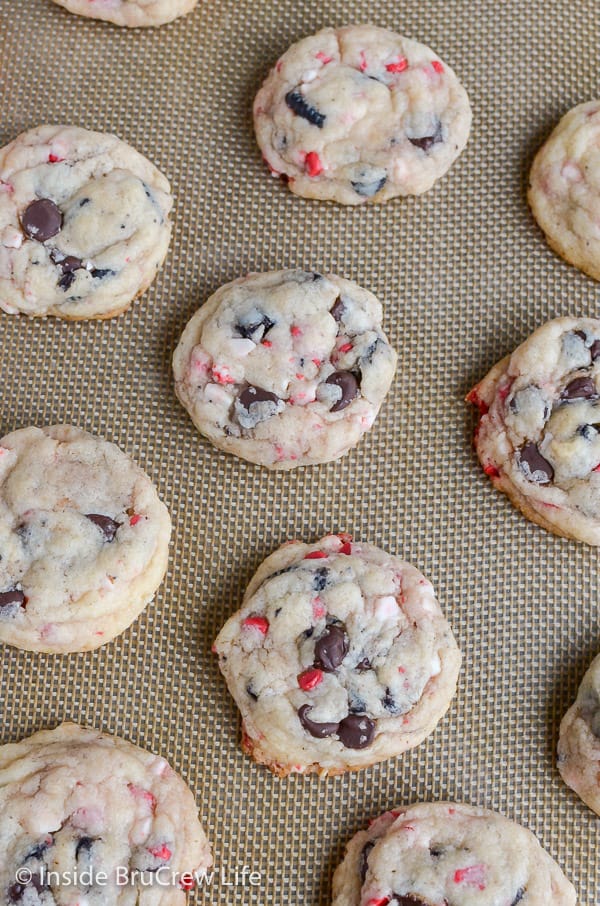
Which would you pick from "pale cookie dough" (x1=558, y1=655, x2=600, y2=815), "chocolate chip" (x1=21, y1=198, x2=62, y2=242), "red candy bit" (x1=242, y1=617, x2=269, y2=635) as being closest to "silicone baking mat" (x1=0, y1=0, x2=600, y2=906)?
"pale cookie dough" (x1=558, y1=655, x2=600, y2=815)

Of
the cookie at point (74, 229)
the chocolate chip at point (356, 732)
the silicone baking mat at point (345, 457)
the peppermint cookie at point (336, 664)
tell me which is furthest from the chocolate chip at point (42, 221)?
the chocolate chip at point (356, 732)

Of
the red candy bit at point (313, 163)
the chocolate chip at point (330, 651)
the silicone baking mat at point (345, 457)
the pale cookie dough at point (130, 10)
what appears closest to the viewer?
the chocolate chip at point (330, 651)

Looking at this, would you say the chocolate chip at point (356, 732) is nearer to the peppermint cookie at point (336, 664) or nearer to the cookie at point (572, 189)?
the peppermint cookie at point (336, 664)

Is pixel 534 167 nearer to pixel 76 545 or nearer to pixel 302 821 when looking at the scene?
pixel 76 545

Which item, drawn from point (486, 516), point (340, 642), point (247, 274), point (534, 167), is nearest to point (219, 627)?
point (340, 642)

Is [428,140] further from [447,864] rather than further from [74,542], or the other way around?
[447,864]

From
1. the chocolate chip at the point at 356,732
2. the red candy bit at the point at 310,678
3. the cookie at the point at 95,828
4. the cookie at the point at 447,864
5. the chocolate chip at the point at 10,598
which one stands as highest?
the red candy bit at the point at 310,678

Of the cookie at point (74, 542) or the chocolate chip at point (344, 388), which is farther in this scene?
the chocolate chip at point (344, 388)
